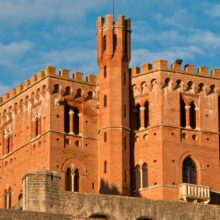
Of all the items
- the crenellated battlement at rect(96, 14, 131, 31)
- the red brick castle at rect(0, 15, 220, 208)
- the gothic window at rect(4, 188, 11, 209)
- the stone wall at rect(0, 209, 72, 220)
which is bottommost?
the stone wall at rect(0, 209, 72, 220)

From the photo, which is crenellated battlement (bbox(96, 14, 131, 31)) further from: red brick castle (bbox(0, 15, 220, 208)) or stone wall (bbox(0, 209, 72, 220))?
stone wall (bbox(0, 209, 72, 220))

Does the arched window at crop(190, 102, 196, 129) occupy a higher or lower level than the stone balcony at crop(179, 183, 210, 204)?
higher

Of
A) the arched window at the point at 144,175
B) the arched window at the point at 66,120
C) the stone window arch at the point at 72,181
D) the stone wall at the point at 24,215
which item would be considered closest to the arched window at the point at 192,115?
the arched window at the point at 144,175

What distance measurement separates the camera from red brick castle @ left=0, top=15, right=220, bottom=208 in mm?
90875

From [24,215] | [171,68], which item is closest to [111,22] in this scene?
[171,68]

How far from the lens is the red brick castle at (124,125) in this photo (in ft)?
298

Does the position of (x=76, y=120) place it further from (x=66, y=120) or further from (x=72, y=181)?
(x=72, y=181)

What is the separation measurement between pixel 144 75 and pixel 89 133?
5.94m

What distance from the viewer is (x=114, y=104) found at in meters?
91.6

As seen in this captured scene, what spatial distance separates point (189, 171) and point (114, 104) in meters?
7.32

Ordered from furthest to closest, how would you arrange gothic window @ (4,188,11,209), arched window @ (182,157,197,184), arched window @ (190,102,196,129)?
gothic window @ (4,188,11,209), arched window @ (190,102,196,129), arched window @ (182,157,197,184)

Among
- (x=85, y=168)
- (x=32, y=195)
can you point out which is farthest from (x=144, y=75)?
(x=32, y=195)

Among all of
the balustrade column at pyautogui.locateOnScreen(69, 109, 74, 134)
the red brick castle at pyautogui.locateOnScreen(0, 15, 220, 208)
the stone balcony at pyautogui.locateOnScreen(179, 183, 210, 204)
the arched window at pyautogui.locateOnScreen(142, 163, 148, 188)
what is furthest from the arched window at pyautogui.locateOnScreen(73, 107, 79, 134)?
the stone balcony at pyautogui.locateOnScreen(179, 183, 210, 204)

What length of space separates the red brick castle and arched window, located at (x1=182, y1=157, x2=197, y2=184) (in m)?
0.07
